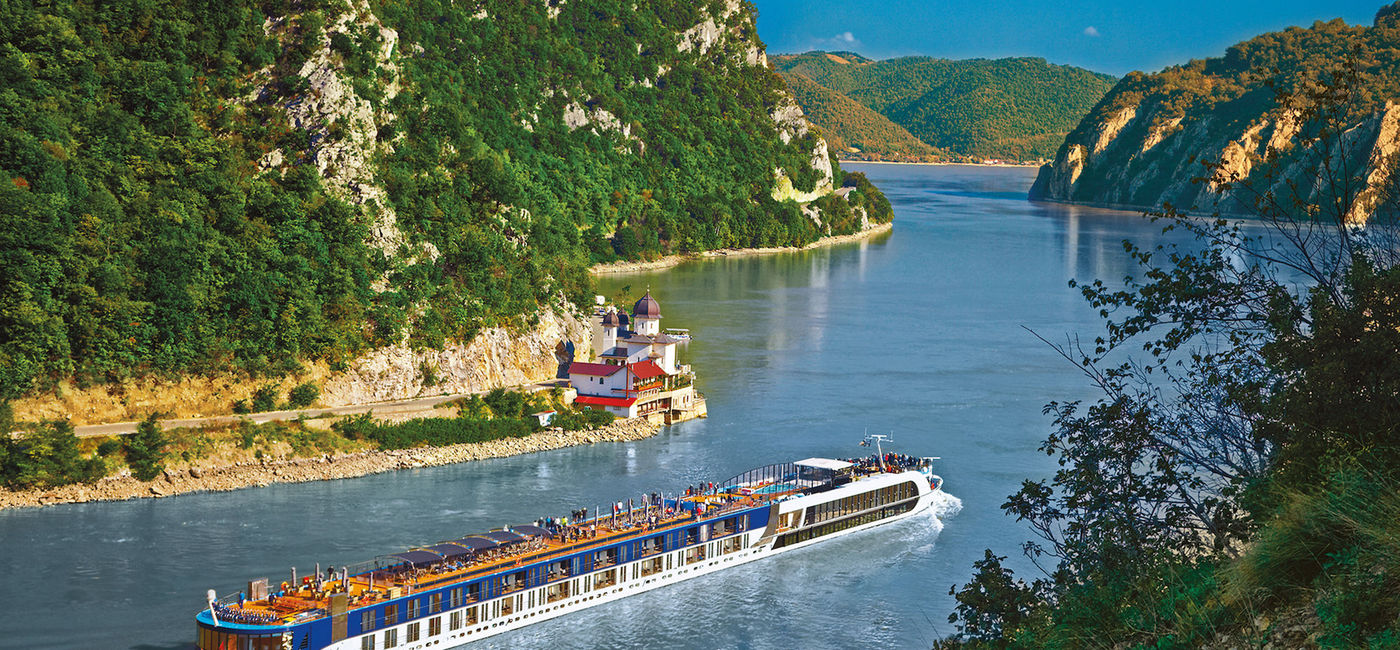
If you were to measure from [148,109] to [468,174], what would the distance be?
15.0 m

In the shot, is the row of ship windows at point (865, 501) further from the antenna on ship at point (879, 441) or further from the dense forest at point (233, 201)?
the dense forest at point (233, 201)

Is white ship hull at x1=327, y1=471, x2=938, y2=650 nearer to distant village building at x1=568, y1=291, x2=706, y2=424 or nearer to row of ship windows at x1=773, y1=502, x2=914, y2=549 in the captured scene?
row of ship windows at x1=773, y1=502, x2=914, y2=549

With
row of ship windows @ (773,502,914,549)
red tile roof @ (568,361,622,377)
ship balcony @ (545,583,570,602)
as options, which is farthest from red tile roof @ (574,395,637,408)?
ship balcony @ (545,583,570,602)

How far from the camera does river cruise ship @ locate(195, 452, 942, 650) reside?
27078 millimetres

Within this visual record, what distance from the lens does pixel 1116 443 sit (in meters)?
13.3

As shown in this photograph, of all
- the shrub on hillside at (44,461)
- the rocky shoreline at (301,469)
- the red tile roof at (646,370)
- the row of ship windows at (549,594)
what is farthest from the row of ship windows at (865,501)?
the shrub on hillside at (44,461)

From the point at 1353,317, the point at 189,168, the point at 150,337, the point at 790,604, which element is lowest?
the point at 790,604

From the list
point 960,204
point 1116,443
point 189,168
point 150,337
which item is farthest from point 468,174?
point 960,204

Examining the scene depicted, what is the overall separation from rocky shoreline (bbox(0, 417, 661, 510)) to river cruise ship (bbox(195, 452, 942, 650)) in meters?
8.70

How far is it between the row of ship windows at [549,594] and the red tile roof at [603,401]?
15002mm

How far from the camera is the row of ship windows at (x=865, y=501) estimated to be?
3750 cm

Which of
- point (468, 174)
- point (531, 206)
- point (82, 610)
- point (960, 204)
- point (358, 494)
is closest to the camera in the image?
point (82, 610)

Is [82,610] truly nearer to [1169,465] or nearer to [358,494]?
[358,494]

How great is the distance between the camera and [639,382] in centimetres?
5044
